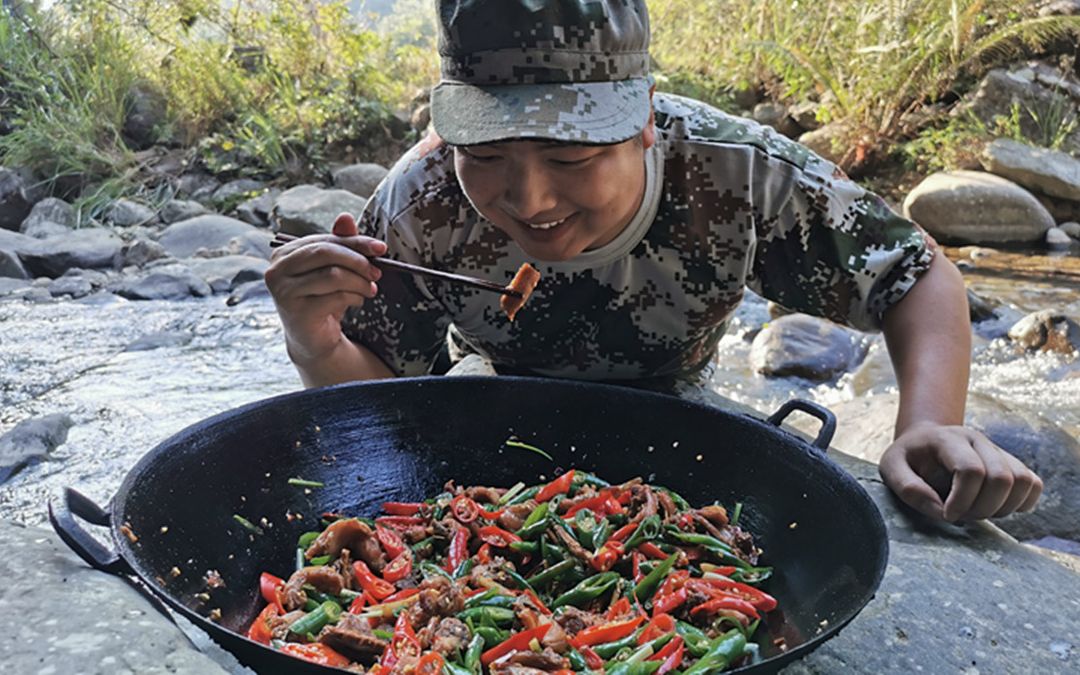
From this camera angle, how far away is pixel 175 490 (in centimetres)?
199

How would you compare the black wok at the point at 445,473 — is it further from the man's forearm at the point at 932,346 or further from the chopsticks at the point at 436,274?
the man's forearm at the point at 932,346

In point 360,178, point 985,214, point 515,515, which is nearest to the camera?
point 515,515

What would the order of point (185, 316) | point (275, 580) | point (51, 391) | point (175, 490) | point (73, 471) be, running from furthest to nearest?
point (185, 316) → point (51, 391) → point (73, 471) → point (275, 580) → point (175, 490)

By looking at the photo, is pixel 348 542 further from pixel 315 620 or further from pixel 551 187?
pixel 551 187

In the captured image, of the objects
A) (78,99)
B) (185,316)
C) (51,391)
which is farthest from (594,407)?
(78,99)

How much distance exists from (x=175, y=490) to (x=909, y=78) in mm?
12038

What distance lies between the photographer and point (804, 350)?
7043 millimetres

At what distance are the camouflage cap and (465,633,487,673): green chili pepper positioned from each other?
110cm

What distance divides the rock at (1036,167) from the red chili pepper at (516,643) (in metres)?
11.0

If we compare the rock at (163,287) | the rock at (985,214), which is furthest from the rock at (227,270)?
the rock at (985,214)

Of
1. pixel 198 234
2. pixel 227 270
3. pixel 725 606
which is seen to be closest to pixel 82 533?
pixel 725 606

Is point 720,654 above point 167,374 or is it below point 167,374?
above

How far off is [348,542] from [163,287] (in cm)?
695

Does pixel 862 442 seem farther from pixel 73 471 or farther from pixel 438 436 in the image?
pixel 73 471
